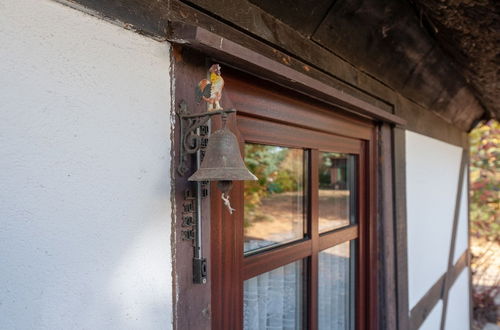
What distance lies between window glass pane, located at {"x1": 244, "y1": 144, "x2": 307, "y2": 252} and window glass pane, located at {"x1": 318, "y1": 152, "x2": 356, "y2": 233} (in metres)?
0.12

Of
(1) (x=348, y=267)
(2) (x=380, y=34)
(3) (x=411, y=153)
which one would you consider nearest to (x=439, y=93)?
(3) (x=411, y=153)

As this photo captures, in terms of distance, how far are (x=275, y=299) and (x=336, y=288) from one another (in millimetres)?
503

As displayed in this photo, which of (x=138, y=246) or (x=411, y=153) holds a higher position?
(x=411, y=153)

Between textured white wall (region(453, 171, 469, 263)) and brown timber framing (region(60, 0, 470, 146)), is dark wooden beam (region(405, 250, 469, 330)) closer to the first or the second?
textured white wall (region(453, 171, 469, 263))

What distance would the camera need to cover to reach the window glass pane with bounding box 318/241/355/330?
160 centimetres

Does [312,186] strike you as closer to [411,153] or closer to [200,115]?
[200,115]

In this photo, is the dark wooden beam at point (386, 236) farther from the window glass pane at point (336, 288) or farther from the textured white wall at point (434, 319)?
the textured white wall at point (434, 319)

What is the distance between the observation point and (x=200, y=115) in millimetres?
773

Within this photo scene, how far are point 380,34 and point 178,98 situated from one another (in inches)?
44.1

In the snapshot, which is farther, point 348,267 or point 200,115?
point 348,267

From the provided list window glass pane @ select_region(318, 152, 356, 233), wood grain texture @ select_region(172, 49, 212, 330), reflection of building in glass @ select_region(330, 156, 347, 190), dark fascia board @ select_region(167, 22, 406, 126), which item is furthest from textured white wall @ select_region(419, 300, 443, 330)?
wood grain texture @ select_region(172, 49, 212, 330)

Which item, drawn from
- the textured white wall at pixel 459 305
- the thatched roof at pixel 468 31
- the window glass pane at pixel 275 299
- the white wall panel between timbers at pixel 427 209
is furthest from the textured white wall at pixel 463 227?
the window glass pane at pixel 275 299

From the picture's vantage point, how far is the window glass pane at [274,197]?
1476 mm

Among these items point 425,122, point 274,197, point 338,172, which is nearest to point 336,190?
point 338,172
